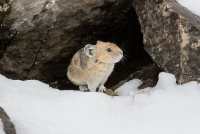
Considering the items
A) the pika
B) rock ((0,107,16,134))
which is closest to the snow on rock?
the pika

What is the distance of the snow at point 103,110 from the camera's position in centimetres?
780

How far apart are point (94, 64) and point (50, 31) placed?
104cm

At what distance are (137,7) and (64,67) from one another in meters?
1.76

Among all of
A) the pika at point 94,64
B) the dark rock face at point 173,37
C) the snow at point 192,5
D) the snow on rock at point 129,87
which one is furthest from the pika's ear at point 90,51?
the snow at point 192,5

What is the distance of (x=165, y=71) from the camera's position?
360 inches

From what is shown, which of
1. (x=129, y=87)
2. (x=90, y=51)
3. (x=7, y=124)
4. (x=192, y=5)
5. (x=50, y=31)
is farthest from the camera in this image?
(x=50, y=31)

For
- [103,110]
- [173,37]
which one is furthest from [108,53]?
[103,110]

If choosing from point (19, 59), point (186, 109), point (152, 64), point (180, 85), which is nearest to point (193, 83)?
point (180, 85)

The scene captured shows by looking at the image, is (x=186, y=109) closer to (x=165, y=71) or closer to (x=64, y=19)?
(x=165, y=71)

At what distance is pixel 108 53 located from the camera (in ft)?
30.0

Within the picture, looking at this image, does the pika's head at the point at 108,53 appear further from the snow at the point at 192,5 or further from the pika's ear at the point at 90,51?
the snow at the point at 192,5

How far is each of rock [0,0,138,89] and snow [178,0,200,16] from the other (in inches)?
41.3

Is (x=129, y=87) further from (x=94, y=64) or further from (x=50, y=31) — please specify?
(x=50, y=31)

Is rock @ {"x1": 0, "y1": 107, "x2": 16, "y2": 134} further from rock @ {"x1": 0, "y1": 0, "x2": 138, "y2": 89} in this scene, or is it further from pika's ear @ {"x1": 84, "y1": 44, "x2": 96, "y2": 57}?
rock @ {"x1": 0, "y1": 0, "x2": 138, "y2": 89}
